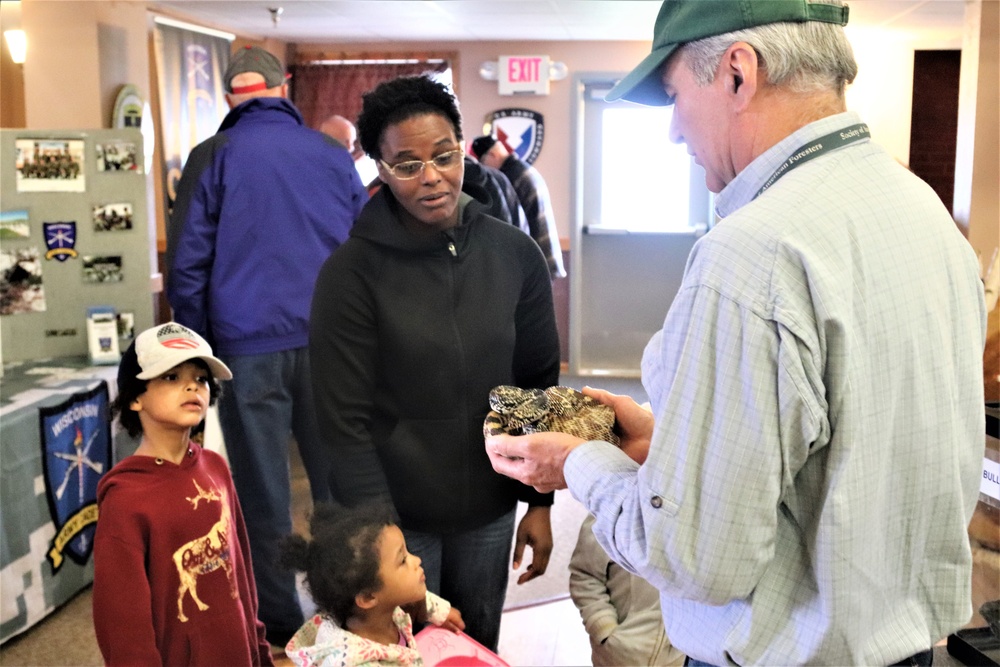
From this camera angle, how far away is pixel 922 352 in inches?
35.4

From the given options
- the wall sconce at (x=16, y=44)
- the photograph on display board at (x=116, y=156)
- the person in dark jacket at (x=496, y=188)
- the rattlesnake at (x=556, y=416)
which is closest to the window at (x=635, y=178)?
the person in dark jacket at (x=496, y=188)

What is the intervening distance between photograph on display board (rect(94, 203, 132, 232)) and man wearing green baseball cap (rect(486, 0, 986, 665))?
2.86 m

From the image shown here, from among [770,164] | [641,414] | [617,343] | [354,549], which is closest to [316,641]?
[354,549]

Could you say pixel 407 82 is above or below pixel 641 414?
above

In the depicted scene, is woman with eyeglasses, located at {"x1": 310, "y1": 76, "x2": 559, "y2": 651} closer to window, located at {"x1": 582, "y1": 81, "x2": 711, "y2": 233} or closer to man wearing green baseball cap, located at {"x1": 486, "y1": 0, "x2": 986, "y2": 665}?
man wearing green baseball cap, located at {"x1": 486, "y1": 0, "x2": 986, "y2": 665}

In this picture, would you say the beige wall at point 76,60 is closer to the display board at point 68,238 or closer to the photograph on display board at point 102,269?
the display board at point 68,238

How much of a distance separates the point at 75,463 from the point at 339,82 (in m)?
4.74

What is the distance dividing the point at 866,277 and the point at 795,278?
79mm

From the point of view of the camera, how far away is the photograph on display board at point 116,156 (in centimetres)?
342

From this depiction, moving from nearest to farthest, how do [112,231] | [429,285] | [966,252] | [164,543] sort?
[966,252] < [429,285] < [164,543] < [112,231]

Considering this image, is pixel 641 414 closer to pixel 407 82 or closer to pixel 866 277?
pixel 866 277

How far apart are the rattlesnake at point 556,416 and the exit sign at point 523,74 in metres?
6.01

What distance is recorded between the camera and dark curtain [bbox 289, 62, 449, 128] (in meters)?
7.23

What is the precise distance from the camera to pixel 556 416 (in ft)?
4.12
